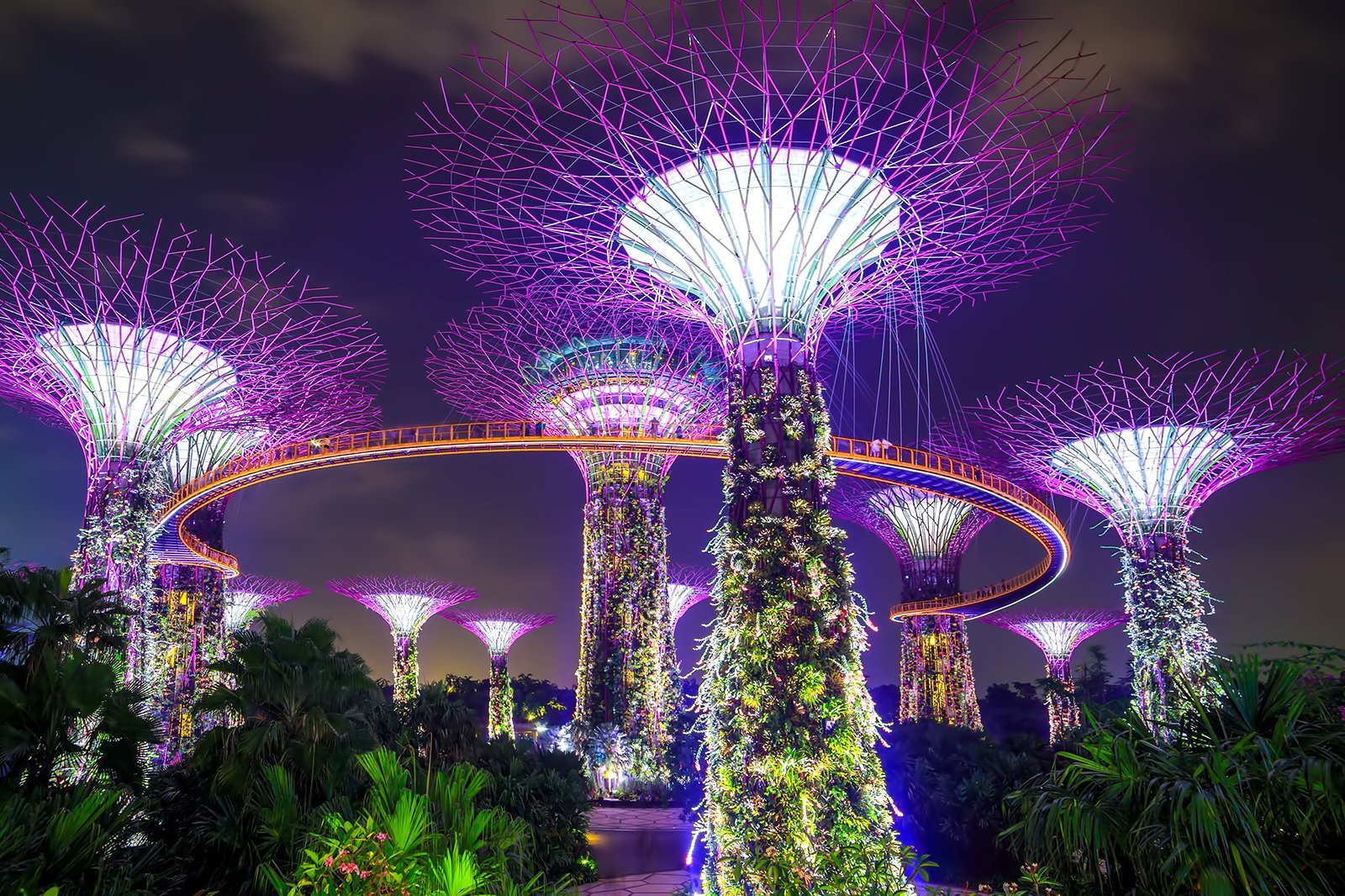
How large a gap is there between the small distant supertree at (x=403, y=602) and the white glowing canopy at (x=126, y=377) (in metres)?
25.7

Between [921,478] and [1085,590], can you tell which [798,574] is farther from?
[1085,590]

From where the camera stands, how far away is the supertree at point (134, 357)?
1827 cm

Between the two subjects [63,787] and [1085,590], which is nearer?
[63,787]

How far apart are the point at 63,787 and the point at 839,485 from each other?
111 feet

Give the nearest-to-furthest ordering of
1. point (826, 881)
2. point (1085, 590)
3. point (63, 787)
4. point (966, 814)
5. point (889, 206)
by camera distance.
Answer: point (63, 787) → point (826, 881) → point (889, 206) → point (966, 814) → point (1085, 590)

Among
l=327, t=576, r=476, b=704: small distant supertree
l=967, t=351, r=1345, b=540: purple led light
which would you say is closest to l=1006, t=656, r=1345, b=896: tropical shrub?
l=967, t=351, r=1345, b=540: purple led light

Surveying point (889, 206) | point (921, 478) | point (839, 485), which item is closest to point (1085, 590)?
point (839, 485)

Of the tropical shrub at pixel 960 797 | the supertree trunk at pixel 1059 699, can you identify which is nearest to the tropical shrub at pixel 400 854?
the tropical shrub at pixel 960 797

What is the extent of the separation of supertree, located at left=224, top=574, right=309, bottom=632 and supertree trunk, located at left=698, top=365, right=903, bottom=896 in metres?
39.2

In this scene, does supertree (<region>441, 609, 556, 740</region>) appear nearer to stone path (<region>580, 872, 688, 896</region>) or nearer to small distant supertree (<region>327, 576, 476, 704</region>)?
small distant supertree (<region>327, 576, 476, 704</region>)

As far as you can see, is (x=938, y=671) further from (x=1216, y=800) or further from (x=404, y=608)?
(x=1216, y=800)

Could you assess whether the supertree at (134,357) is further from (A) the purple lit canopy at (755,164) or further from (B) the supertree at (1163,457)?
(B) the supertree at (1163,457)

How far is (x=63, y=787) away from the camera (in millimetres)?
8961

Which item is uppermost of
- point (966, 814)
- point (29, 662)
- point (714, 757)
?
point (29, 662)
